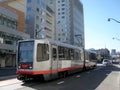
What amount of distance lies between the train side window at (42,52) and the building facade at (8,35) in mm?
31841

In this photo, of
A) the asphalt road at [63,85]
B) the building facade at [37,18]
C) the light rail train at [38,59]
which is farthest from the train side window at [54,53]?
the building facade at [37,18]

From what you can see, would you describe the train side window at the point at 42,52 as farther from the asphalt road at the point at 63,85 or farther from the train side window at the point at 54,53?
the asphalt road at the point at 63,85

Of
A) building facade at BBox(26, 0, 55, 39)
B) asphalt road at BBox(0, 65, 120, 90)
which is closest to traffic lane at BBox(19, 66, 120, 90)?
asphalt road at BBox(0, 65, 120, 90)

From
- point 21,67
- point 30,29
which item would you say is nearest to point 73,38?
point 30,29

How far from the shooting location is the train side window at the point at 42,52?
14.8m

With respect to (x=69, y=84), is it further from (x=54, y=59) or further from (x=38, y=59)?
(x=38, y=59)

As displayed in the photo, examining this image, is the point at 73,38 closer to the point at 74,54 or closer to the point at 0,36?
the point at 0,36

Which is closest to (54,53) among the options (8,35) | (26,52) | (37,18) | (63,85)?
(26,52)

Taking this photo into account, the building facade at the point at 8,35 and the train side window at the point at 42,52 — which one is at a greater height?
the building facade at the point at 8,35

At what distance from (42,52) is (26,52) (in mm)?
1161

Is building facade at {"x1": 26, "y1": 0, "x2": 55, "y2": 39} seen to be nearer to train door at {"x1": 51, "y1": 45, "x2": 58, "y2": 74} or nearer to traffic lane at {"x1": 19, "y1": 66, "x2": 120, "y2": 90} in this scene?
train door at {"x1": 51, "y1": 45, "x2": 58, "y2": 74}

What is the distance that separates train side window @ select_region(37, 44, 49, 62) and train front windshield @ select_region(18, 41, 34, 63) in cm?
49

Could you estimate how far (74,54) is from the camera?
22.7 m

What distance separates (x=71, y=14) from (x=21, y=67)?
375 feet
